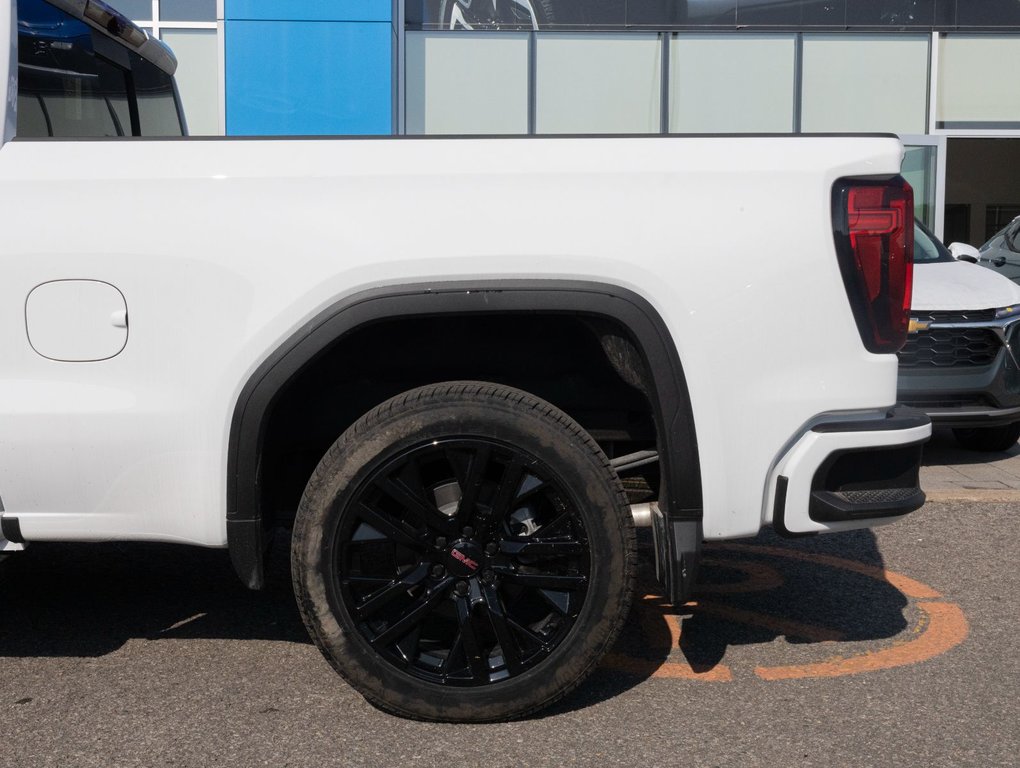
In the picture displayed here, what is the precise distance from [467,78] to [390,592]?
11.5 meters

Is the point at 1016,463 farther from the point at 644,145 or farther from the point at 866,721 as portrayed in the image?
the point at 644,145

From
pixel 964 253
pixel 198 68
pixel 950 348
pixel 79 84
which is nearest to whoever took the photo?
pixel 79 84

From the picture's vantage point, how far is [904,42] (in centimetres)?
1387

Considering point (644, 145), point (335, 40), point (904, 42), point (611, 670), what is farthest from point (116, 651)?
point (904, 42)

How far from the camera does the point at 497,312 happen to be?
8.88ft

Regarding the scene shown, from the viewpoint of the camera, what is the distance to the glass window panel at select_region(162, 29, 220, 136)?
1234 cm

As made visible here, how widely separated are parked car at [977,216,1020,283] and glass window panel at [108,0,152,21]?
28.7 feet

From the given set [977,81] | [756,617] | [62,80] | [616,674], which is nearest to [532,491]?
[616,674]

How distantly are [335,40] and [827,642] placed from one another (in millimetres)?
10594

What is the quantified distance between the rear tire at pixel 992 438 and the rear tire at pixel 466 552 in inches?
186

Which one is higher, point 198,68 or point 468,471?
point 198,68

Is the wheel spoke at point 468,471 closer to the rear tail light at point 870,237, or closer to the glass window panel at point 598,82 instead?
the rear tail light at point 870,237

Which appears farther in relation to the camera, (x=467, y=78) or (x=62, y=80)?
(x=467, y=78)

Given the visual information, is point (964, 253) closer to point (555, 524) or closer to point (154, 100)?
point (154, 100)
